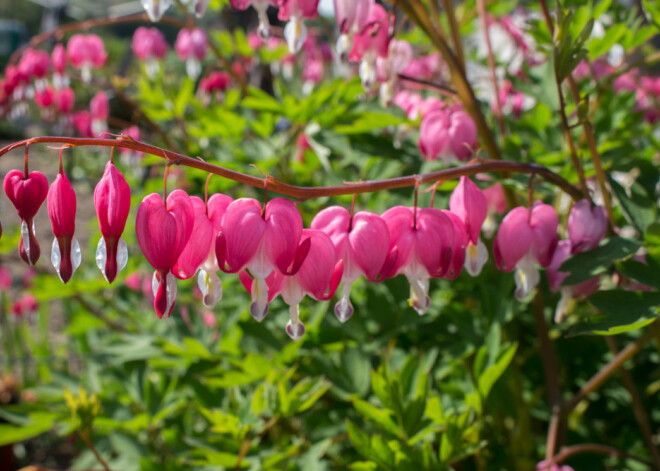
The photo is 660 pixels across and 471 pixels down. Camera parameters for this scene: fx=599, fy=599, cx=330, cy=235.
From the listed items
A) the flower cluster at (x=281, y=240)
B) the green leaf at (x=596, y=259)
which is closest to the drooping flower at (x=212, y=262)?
the flower cluster at (x=281, y=240)

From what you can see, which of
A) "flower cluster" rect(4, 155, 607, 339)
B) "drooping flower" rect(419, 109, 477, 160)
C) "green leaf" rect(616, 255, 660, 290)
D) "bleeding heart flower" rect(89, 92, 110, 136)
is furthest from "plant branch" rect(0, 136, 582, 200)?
"bleeding heart flower" rect(89, 92, 110, 136)

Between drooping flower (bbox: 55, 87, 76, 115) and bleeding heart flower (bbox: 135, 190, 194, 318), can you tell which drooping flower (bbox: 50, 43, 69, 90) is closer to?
drooping flower (bbox: 55, 87, 76, 115)

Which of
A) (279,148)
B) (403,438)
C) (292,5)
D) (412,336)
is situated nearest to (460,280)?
(412,336)

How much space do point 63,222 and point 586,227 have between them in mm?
747

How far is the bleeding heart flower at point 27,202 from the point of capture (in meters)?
0.71

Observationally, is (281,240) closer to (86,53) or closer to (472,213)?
(472,213)

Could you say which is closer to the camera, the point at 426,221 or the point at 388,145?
the point at 426,221

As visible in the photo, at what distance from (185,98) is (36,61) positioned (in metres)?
0.80

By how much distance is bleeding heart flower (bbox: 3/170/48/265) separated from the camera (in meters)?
0.71

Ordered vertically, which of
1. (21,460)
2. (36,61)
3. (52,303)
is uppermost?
(36,61)

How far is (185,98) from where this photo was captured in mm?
2221

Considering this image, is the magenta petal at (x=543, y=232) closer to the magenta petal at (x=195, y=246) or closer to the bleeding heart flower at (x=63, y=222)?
the magenta petal at (x=195, y=246)

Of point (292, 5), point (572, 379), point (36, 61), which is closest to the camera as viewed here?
point (292, 5)

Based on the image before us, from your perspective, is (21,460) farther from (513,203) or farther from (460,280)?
(513,203)
